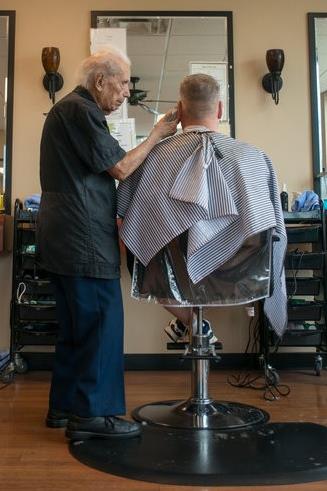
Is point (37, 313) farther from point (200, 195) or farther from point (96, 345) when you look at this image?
point (200, 195)

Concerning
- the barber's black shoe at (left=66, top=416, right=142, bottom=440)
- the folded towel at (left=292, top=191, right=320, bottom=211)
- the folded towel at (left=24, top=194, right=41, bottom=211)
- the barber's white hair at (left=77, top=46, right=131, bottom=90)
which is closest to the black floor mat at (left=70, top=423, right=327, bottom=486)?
the barber's black shoe at (left=66, top=416, right=142, bottom=440)

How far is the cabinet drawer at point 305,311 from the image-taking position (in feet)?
10.0

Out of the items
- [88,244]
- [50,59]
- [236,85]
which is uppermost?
[50,59]

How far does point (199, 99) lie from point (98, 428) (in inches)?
50.1

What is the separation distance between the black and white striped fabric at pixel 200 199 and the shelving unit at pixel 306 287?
1071 mm

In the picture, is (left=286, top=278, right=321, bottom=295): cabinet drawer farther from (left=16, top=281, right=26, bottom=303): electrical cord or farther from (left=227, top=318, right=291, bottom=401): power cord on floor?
(left=16, top=281, right=26, bottom=303): electrical cord

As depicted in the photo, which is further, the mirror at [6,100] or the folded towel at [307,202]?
the mirror at [6,100]

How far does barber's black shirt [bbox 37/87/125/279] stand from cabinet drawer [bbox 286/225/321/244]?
1512 millimetres

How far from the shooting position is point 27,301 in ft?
10.2


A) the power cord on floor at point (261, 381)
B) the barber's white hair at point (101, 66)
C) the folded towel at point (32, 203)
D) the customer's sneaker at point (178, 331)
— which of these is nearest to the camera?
the barber's white hair at point (101, 66)

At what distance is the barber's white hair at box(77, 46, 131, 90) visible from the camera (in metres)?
2.00

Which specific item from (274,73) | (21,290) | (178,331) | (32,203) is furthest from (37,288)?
(274,73)

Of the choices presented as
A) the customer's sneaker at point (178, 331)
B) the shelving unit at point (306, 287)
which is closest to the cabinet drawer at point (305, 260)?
the shelving unit at point (306, 287)

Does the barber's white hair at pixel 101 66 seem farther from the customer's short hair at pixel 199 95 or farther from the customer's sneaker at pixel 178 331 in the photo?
the customer's sneaker at pixel 178 331
